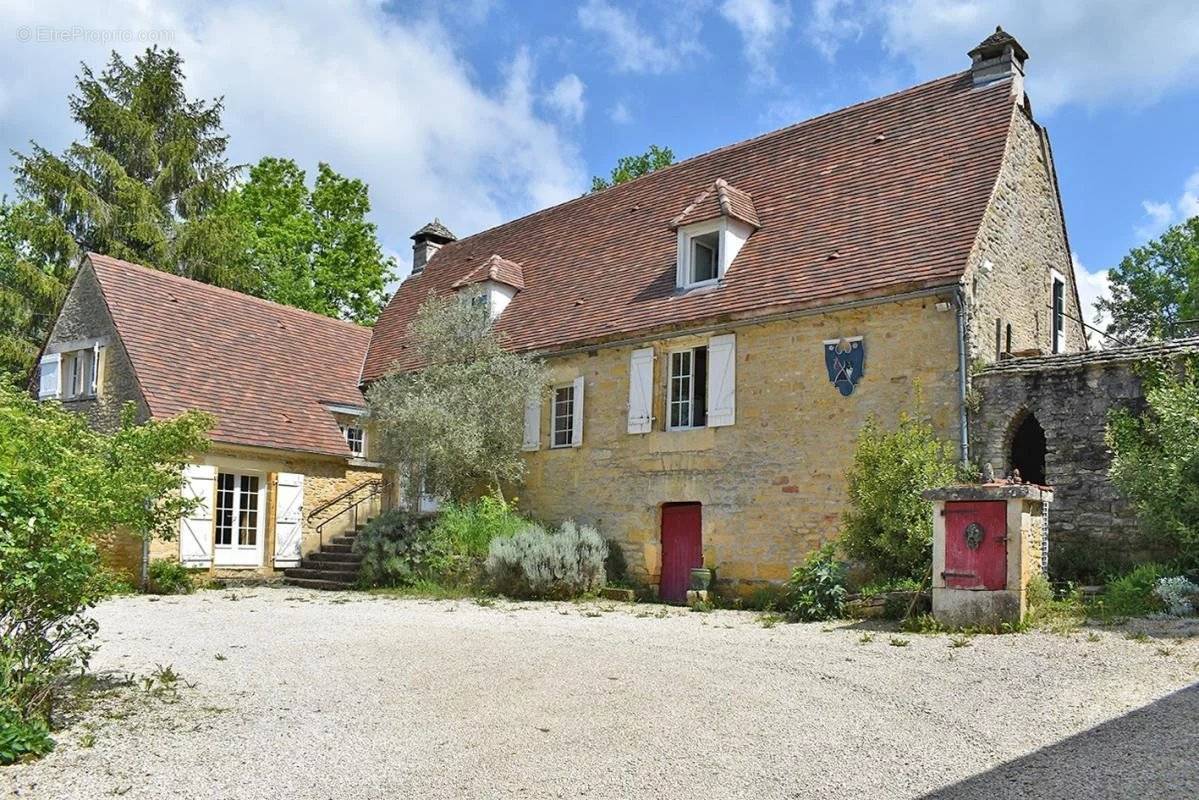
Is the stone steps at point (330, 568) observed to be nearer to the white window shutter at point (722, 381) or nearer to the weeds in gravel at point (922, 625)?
the white window shutter at point (722, 381)

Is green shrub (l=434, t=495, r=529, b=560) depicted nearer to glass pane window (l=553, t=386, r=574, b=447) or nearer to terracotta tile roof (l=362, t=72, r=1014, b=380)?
glass pane window (l=553, t=386, r=574, b=447)

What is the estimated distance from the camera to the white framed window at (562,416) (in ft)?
57.1

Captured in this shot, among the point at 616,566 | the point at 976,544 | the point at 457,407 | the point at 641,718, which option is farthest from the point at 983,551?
the point at 457,407

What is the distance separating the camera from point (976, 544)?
999 centimetres

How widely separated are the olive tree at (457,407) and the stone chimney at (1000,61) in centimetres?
844

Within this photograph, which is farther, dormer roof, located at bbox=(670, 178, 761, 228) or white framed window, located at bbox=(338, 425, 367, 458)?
white framed window, located at bbox=(338, 425, 367, 458)

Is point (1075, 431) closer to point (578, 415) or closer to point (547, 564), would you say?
point (547, 564)

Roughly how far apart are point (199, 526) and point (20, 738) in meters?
12.3

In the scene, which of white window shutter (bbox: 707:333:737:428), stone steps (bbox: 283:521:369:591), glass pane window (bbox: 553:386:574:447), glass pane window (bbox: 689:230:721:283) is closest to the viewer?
white window shutter (bbox: 707:333:737:428)

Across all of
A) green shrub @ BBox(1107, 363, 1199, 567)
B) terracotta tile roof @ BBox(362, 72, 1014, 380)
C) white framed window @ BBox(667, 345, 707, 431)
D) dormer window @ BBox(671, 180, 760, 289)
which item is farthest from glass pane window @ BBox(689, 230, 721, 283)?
green shrub @ BBox(1107, 363, 1199, 567)

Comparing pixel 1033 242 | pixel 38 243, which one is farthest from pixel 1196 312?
pixel 38 243

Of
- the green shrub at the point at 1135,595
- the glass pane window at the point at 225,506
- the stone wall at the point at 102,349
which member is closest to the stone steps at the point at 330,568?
the glass pane window at the point at 225,506

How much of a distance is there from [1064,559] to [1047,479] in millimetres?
1004

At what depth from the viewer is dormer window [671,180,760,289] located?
16.0 m
